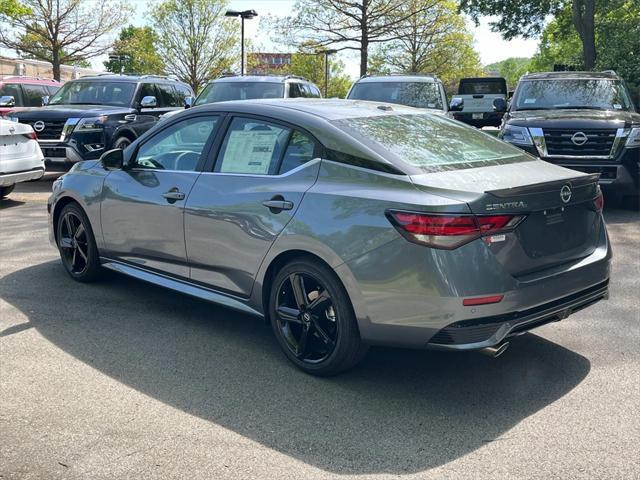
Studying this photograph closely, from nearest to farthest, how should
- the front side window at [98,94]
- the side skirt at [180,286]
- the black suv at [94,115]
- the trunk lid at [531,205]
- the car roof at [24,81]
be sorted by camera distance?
1. the trunk lid at [531,205]
2. the side skirt at [180,286]
3. the black suv at [94,115]
4. the front side window at [98,94]
5. the car roof at [24,81]

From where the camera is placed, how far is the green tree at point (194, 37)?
42.1 metres

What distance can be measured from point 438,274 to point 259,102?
2028 millimetres

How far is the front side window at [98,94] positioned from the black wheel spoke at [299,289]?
9937 millimetres

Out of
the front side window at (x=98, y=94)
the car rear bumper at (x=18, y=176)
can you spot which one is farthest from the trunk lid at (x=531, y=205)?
the front side window at (x=98, y=94)

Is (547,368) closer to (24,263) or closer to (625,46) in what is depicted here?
(24,263)

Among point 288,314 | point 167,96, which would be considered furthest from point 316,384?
point 167,96

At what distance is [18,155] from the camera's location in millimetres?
10234

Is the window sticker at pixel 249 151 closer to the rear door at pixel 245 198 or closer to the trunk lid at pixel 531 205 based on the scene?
the rear door at pixel 245 198

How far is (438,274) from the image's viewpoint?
11.6 ft

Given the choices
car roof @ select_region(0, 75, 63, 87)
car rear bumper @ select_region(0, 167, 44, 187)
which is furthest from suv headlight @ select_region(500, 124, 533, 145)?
car roof @ select_region(0, 75, 63, 87)

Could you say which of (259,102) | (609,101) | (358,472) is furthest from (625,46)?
(358,472)

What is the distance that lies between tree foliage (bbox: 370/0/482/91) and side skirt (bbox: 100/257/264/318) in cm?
3027

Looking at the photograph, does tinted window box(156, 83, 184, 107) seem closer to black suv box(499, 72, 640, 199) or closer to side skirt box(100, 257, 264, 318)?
black suv box(499, 72, 640, 199)

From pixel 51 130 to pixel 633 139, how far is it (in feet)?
30.4
